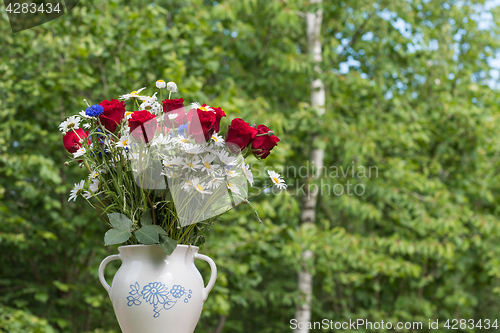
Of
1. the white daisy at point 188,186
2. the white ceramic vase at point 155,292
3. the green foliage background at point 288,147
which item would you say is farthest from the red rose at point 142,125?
the green foliage background at point 288,147

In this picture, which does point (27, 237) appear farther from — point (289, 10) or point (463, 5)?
point (463, 5)

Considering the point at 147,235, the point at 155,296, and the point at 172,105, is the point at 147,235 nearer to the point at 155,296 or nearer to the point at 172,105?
the point at 155,296

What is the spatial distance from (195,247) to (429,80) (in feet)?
12.1

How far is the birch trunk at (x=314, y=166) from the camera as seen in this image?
3.26 metres

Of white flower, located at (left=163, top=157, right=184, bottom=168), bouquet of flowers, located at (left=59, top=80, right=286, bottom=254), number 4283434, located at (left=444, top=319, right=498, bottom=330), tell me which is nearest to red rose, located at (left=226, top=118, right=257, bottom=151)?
bouquet of flowers, located at (left=59, top=80, right=286, bottom=254)

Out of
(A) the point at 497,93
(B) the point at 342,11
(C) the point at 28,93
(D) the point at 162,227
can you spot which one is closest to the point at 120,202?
(D) the point at 162,227

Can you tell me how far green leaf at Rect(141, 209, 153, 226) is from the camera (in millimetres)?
840

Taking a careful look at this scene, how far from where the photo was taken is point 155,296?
2.63 ft

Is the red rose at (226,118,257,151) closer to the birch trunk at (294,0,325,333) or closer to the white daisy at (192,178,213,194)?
the white daisy at (192,178,213,194)

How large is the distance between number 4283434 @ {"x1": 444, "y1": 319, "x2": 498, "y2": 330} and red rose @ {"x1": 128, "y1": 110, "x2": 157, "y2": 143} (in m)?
3.49

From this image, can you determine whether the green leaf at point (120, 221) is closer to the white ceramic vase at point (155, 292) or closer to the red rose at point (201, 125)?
the white ceramic vase at point (155, 292)

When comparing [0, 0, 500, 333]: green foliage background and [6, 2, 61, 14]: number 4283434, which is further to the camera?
[0, 0, 500, 333]: green foliage background

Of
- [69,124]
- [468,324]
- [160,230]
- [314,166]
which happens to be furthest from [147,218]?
[468,324]

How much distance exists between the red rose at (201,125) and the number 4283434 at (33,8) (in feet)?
5.25
